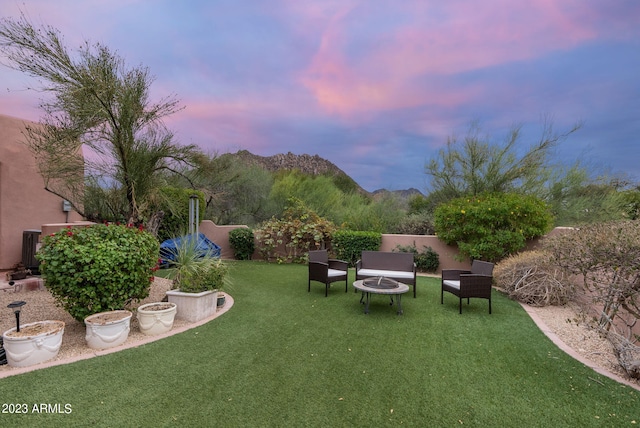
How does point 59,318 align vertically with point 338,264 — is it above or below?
below

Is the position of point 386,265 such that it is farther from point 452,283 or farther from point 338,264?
point 452,283

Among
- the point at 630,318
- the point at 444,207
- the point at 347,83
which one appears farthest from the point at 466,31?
the point at 630,318

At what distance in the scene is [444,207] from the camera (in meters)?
8.48

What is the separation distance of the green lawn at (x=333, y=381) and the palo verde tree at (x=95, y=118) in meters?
3.72

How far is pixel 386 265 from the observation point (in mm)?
6609

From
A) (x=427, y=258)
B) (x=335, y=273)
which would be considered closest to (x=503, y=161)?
(x=427, y=258)

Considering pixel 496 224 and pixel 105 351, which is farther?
pixel 496 224

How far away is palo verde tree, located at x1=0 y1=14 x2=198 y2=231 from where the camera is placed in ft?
15.6

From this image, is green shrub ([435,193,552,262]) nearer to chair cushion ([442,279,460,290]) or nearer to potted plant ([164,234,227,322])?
chair cushion ([442,279,460,290])

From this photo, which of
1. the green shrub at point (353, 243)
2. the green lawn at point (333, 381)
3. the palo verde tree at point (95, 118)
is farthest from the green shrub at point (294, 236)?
the green lawn at point (333, 381)

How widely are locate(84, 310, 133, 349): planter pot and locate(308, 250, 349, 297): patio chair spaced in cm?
318

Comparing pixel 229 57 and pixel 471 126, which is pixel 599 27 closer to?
pixel 471 126

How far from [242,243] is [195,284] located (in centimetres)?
587

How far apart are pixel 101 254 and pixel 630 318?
21.0 feet
